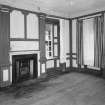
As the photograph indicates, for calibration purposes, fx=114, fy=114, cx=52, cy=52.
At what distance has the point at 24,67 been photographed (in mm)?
4262

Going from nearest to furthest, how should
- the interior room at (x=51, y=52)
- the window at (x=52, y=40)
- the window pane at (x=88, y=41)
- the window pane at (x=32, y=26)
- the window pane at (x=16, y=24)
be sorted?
the interior room at (x=51, y=52) → the window pane at (x=16, y=24) → the window pane at (x=32, y=26) → the window pane at (x=88, y=41) → the window at (x=52, y=40)

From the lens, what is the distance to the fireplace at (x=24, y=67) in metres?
3.99

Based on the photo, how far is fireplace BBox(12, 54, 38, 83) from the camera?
3988 millimetres

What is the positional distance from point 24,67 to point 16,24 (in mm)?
1586

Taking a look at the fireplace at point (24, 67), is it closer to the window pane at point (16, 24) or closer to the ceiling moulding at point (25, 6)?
the window pane at point (16, 24)

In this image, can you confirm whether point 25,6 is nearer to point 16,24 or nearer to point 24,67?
point 16,24

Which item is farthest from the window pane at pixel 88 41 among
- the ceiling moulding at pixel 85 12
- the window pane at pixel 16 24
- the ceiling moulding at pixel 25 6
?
the window pane at pixel 16 24

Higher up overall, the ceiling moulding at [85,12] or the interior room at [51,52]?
the ceiling moulding at [85,12]

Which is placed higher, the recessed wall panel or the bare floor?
the recessed wall panel

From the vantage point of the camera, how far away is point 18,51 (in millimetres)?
4055

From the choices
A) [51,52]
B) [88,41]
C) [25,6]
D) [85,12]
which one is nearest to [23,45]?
[25,6]

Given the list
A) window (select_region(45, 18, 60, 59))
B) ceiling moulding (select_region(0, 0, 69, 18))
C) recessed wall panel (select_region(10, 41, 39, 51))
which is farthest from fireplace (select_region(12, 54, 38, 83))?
ceiling moulding (select_region(0, 0, 69, 18))

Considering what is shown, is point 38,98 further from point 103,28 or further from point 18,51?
point 103,28

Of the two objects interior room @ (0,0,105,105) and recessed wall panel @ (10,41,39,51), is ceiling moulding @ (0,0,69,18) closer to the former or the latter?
interior room @ (0,0,105,105)
